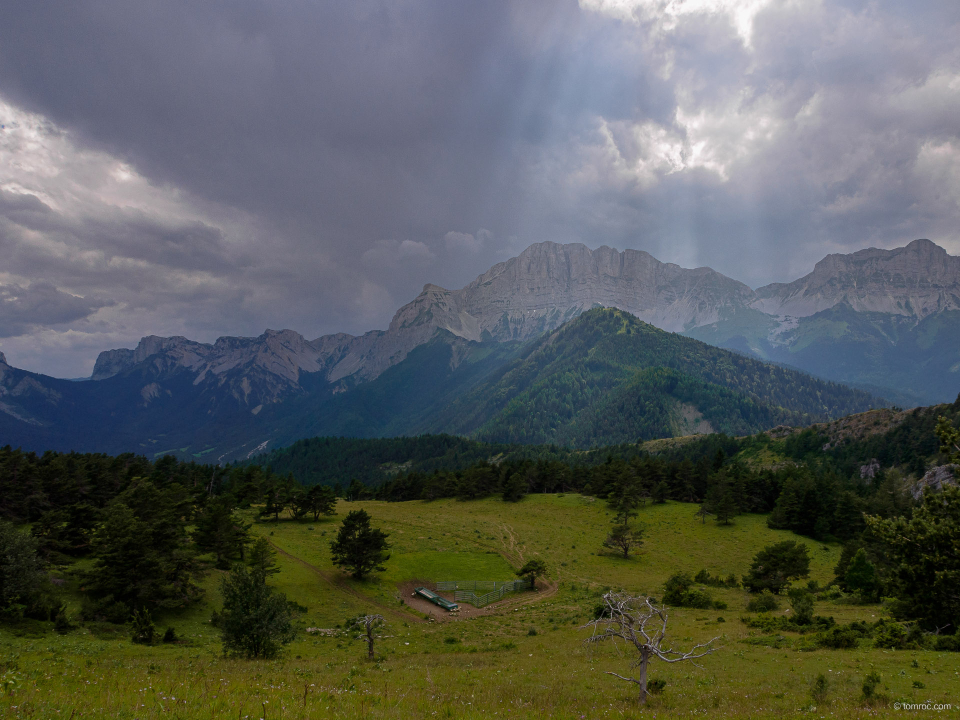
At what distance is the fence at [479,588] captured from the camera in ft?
177

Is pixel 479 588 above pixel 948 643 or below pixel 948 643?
below

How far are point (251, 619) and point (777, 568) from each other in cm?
5987

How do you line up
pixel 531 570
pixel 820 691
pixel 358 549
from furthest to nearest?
pixel 531 570 → pixel 358 549 → pixel 820 691

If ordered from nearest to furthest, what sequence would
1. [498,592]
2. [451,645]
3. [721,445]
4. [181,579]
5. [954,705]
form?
1. [954,705]
2. [451,645]
3. [181,579]
4. [498,592]
5. [721,445]

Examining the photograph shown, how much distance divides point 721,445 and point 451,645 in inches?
7332

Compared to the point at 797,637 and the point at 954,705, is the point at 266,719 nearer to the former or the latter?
the point at 954,705

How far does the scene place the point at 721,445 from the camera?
615ft

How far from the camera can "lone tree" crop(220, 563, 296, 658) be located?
27906 mm

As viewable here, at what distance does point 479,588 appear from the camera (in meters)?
56.6

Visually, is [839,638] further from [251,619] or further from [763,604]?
[251,619]

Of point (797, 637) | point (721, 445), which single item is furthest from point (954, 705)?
point (721, 445)

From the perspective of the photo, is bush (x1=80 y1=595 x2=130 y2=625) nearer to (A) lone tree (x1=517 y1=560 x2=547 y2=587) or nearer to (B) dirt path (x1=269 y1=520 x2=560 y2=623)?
(B) dirt path (x1=269 y1=520 x2=560 y2=623)

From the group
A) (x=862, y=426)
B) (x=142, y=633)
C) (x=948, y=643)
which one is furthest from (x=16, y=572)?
(x=862, y=426)

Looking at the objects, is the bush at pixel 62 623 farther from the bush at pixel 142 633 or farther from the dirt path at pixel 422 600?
the dirt path at pixel 422 600
